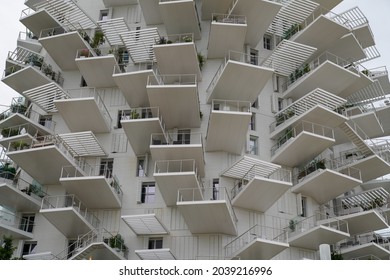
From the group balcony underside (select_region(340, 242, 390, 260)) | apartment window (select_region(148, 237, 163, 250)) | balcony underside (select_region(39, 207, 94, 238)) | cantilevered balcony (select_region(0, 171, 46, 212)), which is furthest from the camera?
balcony underside (select_region(340, 242, 390, 260))

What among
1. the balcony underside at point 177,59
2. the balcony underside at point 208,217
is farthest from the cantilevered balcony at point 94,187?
the balcony underside at point 177,59

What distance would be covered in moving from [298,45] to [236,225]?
1124cm

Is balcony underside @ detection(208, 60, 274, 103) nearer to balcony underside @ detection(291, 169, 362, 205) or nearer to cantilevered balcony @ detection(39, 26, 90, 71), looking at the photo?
balcony underside @ detection(291, 169, 362, 205)

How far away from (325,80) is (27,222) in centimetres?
1869

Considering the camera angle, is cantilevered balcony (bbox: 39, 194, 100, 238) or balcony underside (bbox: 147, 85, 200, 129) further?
balcony underside (bbox: 147, 85, 200, 129)

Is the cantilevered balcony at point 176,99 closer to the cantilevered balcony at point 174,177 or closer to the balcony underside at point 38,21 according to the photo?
the cantilevered balcony at point 174,177

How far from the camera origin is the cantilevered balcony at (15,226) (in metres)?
27.1

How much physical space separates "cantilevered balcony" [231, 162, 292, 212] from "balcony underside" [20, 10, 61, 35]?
52.0 feet

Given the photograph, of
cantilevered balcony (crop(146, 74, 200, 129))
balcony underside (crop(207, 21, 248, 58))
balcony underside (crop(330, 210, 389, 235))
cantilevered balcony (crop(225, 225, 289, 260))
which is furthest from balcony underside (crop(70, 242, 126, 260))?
balcony underside (crop(207, 21, 248, 58))

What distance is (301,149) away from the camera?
28234 mm

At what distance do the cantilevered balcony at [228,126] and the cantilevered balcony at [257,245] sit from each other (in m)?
4.57

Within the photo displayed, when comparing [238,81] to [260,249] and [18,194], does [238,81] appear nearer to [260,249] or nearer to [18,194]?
[260,249]

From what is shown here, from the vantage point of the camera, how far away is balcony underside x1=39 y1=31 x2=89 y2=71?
30938 millimetres

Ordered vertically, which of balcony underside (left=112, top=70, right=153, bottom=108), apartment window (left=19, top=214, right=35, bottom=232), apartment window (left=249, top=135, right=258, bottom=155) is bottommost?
apartment window (left=19, top=214, right=35, bottom=232)
